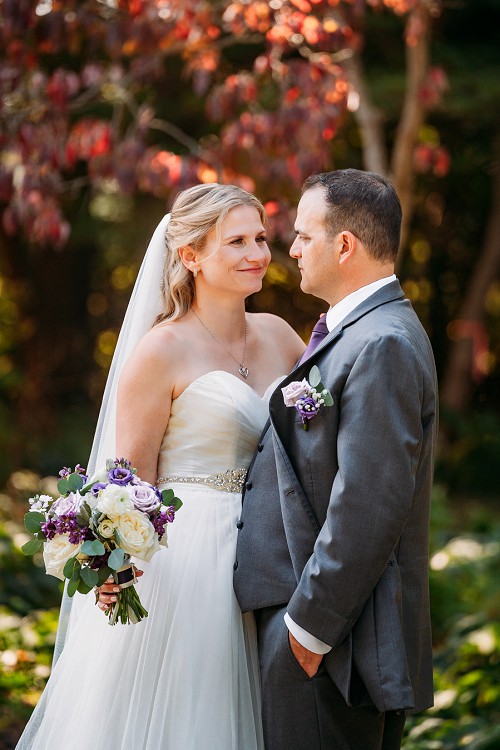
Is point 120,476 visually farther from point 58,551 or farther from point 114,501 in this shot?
point 58,551

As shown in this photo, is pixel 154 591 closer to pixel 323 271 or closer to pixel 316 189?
pixel 323 271

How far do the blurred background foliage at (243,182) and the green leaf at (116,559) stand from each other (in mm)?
1992

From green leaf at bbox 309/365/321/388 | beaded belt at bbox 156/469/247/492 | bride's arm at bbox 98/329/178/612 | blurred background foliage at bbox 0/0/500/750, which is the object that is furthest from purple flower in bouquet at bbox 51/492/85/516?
blurred background foliage at bbox 0/0/500/750

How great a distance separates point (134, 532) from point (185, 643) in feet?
1.67

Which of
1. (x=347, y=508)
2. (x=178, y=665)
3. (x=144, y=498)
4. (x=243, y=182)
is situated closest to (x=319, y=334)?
(x=347, y=508)

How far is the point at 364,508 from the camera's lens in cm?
254

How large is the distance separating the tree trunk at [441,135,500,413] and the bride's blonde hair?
806 centimetres

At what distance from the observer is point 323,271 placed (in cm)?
280

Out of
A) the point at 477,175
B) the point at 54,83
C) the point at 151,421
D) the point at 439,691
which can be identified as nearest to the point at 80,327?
the point at 477,175

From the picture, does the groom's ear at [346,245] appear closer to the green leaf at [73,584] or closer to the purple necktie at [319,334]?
the purple necktie at [319,334]

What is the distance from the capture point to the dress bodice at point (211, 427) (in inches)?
123

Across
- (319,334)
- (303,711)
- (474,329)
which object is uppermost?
(474,329)

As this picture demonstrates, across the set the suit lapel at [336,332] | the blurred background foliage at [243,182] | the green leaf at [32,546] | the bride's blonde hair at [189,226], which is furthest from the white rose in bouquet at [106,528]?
the blurred background foliage at [243,182]

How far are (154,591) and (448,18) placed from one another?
8.38 metres
